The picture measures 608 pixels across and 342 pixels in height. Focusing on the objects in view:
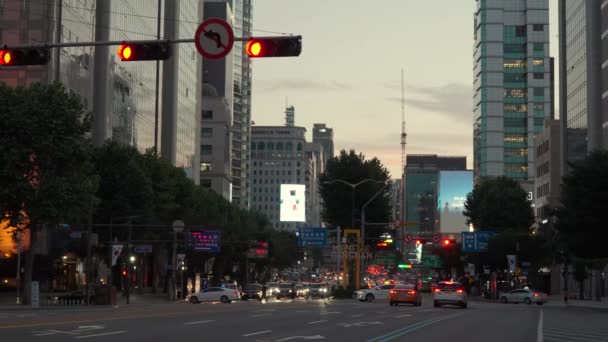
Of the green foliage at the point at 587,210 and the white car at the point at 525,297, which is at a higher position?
the green foliage at the point at 587,210

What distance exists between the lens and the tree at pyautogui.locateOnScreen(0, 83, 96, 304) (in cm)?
5884

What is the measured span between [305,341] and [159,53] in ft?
27.6

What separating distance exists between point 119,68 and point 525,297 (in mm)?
50975

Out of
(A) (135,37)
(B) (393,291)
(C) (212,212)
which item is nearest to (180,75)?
(A) (135,37)

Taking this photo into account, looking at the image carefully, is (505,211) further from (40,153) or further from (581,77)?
(40,153)

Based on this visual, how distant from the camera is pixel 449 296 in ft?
196

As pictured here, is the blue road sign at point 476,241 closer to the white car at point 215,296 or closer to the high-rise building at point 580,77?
the high-rise building at point 580,77

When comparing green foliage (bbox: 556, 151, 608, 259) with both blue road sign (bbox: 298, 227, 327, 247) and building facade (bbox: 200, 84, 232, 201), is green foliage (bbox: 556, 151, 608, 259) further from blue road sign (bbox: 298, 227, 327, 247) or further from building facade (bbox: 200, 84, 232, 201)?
building facade (bbox: 200, 84, 232, 201)

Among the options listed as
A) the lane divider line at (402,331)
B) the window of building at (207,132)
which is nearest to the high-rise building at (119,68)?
the window of building at (207,132)

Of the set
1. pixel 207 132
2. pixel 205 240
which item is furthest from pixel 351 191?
pixel 207 132

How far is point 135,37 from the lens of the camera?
113 meters

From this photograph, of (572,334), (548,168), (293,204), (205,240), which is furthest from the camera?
(548,168)

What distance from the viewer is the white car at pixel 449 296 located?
196ft

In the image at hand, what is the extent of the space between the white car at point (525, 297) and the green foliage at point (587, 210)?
50.9ft
